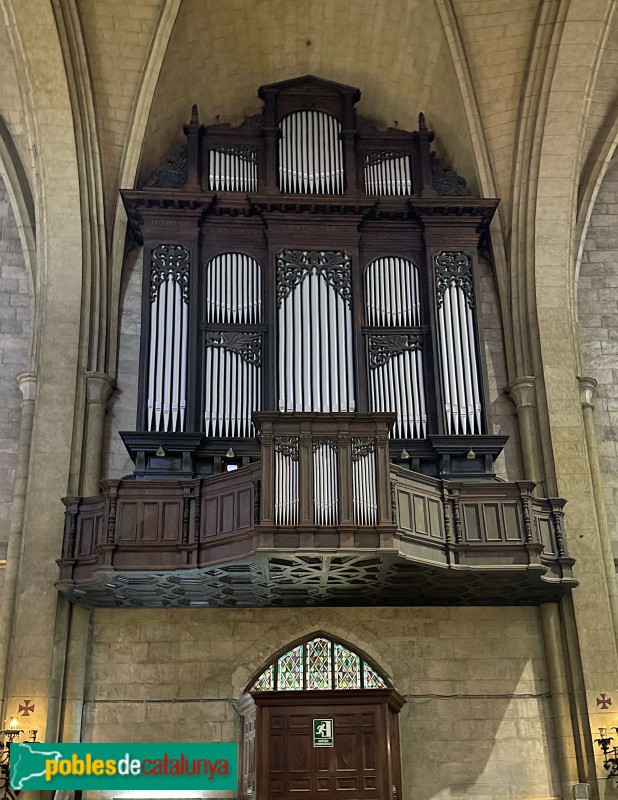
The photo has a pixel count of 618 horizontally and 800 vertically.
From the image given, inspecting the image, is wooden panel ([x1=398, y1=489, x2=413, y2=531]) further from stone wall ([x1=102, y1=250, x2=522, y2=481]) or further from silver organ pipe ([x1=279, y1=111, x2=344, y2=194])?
silver organ pipe ([x1=279, y1=111, x2=344, y2=194])

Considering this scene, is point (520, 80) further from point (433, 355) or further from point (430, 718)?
point (430, 718)

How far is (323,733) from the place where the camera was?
1419cm

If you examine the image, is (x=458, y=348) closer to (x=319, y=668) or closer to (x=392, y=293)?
(x=392, y=293)

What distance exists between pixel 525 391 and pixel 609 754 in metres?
7.01

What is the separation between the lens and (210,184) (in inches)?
794

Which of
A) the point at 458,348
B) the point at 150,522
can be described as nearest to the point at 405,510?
the point at 150,522

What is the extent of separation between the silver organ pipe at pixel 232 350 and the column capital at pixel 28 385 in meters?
3.48

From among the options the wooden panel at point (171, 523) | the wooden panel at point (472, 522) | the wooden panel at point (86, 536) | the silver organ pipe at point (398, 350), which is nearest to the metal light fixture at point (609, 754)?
the wooden panel at point (472, 522)

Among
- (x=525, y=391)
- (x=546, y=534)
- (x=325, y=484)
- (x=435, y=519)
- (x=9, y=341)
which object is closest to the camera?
(x=325, y=484)

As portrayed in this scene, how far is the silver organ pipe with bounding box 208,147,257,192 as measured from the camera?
20.2 metres

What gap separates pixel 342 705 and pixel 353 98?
540 inches

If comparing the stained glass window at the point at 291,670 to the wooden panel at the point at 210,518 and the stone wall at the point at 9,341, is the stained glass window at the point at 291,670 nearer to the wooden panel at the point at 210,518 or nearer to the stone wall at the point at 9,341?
the wooden panel at the point at 210,518

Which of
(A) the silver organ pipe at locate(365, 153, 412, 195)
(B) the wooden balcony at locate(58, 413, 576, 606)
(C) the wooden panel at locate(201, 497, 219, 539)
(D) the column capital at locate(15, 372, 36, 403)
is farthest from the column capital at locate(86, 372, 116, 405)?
(A) the silver organ pipe at locate(365, 153, 412, 195)

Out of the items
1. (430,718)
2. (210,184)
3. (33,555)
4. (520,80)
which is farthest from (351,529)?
(520,80)
